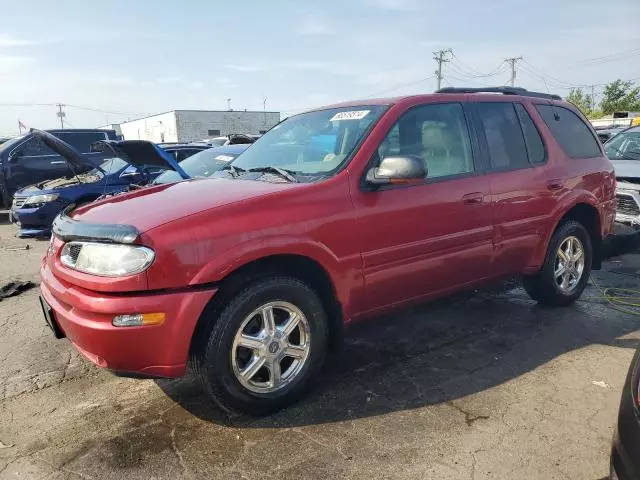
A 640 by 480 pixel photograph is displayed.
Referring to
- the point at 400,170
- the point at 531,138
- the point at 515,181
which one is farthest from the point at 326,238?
the point at 531,138

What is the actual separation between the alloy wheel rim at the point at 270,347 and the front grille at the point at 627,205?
224 inches

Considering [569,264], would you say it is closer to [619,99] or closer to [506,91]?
[506,91]

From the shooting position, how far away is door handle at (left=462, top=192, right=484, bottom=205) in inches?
147

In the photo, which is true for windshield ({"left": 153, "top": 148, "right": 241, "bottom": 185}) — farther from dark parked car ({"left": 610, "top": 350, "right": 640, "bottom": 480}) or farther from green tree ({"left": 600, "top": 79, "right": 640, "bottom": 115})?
green tree ({"left": 600, "top": 79, "right": 640, "bottom": 115})

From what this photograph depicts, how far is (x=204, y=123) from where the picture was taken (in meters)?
48.9

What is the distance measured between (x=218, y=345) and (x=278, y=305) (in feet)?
1.37

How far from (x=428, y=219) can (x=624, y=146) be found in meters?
6.25

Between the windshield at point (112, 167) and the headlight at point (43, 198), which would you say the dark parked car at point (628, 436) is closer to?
the windshield at point (112, 167)

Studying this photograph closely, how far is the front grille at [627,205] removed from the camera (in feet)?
22.2

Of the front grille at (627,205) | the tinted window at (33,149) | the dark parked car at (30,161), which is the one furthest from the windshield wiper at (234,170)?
the tinted window at (33,149)

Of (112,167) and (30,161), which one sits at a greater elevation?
(30,161)

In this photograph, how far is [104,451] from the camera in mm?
2699

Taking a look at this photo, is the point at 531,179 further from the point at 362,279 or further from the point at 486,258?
the point at 362,279

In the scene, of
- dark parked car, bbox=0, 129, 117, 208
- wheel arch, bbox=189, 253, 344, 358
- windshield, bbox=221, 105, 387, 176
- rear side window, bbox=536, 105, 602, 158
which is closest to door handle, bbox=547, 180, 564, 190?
rear side window, bbox=536, 105, 602, 158
